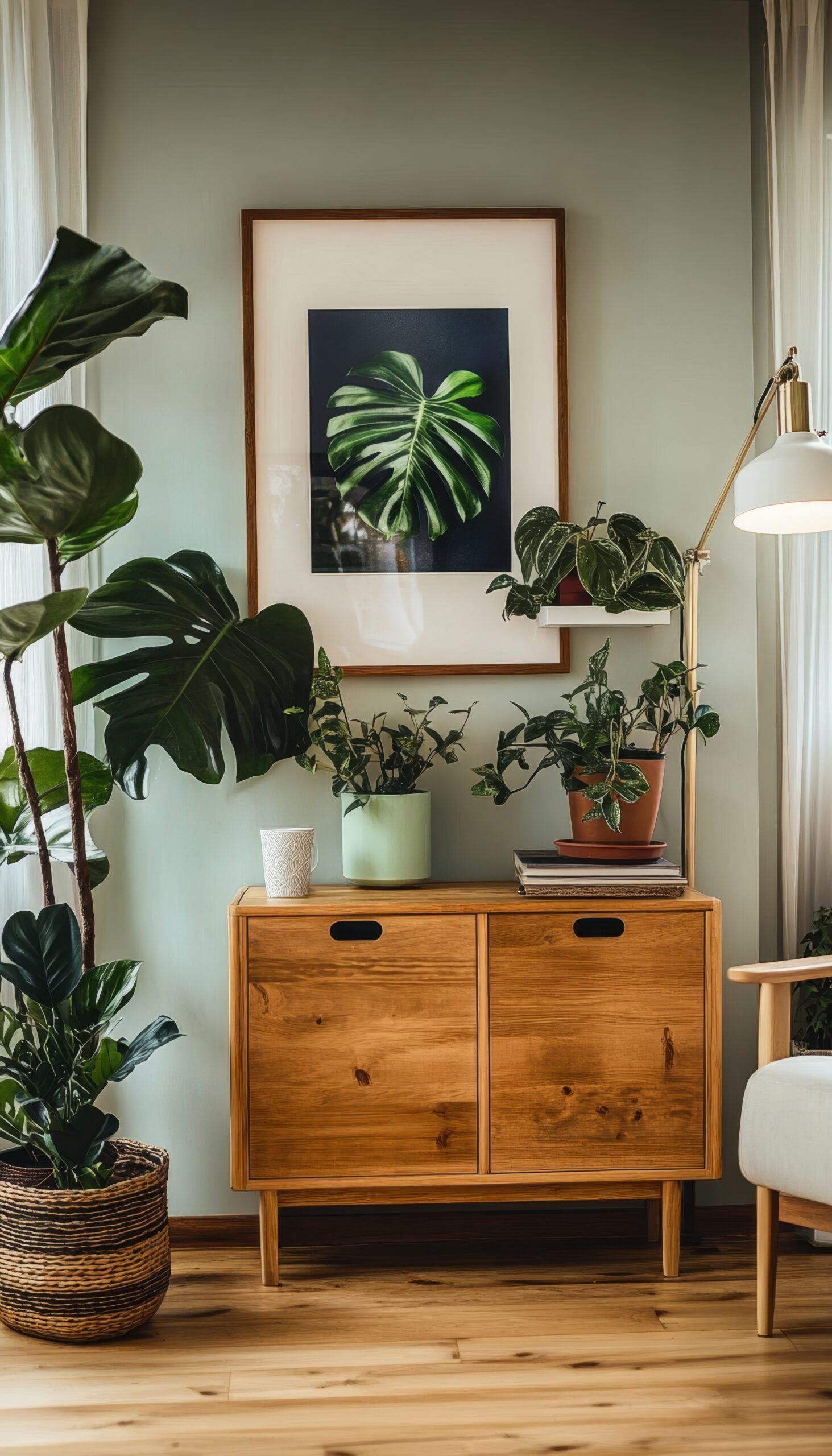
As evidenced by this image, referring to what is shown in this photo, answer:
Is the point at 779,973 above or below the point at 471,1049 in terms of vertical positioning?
above

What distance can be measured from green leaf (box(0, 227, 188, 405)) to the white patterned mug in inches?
34.8

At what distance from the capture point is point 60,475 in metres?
1.66

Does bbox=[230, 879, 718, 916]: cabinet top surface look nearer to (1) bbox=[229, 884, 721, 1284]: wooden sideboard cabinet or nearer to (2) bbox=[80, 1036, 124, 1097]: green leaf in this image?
(1) bbox=[229, 884, 721, 1284]: wooden sideboard cabinet

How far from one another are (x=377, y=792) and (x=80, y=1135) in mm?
811

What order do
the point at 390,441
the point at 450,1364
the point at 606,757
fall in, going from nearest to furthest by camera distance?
1. the point at 450,1364
2. the point at 606,757
3. the point at 390,441

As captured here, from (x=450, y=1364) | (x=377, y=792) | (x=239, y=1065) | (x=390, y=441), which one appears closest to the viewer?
(x=450, y=1364)

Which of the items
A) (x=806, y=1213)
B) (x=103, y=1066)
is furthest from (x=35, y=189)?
(x=806, y=1213)

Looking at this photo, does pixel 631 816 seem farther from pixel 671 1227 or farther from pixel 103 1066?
pixel 103 1066

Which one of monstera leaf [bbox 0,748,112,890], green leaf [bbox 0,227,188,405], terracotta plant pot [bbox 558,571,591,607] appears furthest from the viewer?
terracotta plant pot [bbox 558,571,591,607]

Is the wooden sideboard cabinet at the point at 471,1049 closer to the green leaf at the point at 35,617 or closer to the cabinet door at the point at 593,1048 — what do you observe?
the cabinet door at the point at 593,1048

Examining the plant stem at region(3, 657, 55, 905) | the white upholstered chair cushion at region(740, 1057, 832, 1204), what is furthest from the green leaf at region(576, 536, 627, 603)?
the plant stem at region(3, 657, 55, 905)

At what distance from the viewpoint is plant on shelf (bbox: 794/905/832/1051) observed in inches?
84.7

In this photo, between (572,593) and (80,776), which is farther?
(572,593)

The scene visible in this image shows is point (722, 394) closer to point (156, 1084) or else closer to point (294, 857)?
point (294, 857)
